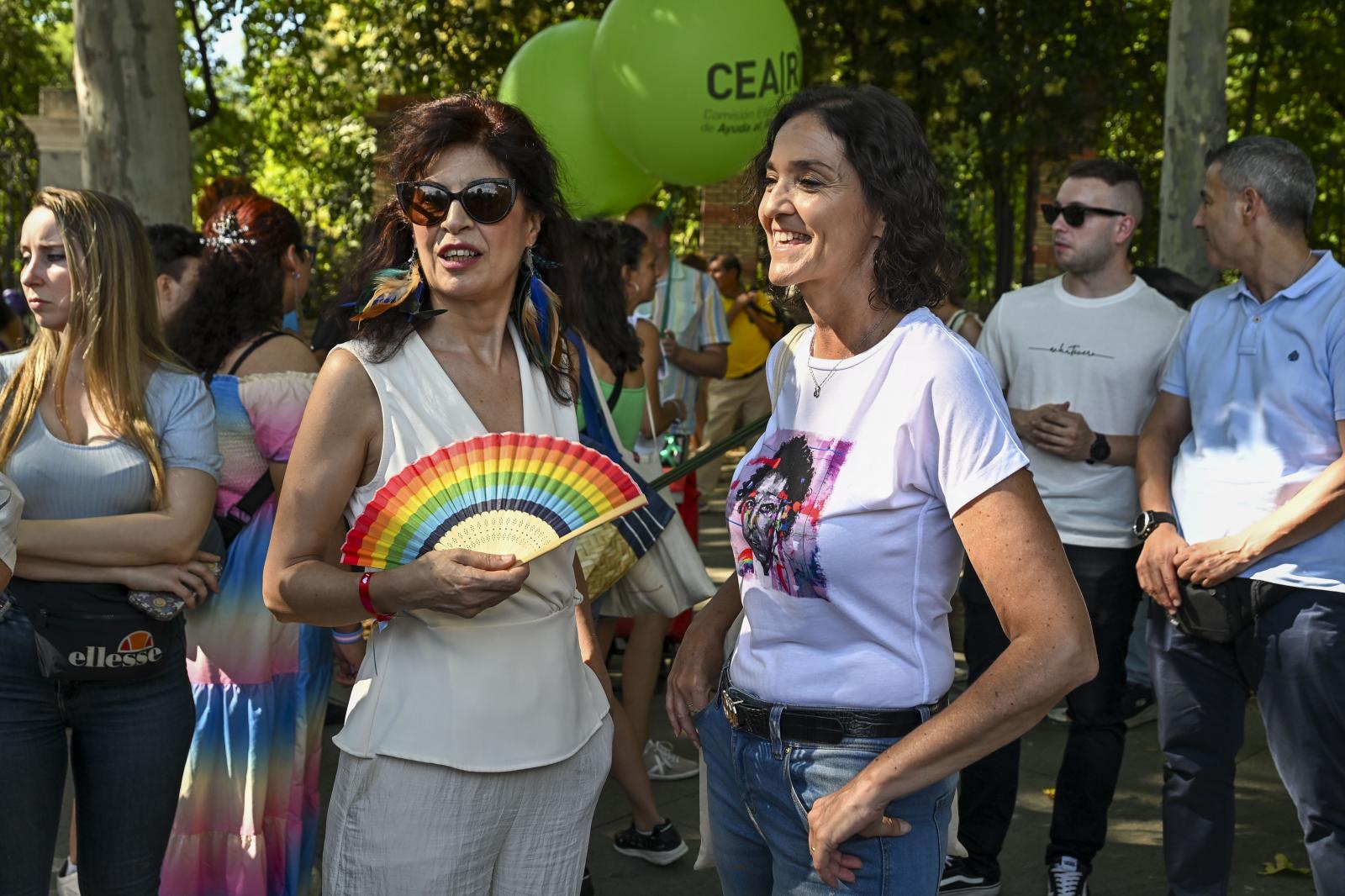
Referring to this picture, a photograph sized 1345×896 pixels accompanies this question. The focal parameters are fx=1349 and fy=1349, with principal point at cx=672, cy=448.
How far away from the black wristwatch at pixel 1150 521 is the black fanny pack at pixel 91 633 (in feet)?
8.62

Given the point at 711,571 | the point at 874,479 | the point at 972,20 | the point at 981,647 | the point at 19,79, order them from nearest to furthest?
the point at 874,479
the point at 981,647
the point at 711,571
the point at 972,20
the point at 19,79

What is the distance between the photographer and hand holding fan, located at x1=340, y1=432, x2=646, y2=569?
2246mm

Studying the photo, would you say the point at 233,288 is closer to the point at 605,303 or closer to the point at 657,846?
the point at 605,303

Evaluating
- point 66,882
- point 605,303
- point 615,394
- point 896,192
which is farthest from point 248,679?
point 896,192

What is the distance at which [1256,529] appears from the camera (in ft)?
11.5

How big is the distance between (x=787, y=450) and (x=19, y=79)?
23.3m

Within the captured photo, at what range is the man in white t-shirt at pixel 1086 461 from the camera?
416 centimetres

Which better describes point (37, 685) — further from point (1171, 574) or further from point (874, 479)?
point (1171, 574)

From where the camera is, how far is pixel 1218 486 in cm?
368

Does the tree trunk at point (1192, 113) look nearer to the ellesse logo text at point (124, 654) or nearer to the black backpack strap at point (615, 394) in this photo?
the black backpack strap at point (615, 394)

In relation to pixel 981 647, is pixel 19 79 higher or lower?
higher

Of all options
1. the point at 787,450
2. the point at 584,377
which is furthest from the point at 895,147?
the point at 584,377

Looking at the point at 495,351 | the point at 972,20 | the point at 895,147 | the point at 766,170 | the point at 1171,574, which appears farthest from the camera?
the point at 972,20

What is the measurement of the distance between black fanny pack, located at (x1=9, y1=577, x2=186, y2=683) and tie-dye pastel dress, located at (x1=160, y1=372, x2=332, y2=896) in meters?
0.69
